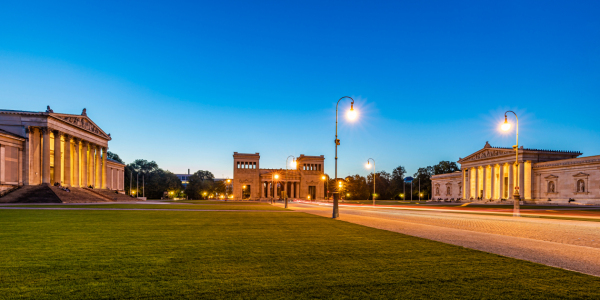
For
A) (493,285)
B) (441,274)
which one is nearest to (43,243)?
(441,274)

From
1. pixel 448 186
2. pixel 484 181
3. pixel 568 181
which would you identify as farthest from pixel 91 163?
pixel 448 186

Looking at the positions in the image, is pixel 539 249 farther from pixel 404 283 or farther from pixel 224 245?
pixel 224 245

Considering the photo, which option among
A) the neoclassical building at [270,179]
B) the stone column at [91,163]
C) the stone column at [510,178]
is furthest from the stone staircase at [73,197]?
the stone column at [510,178]

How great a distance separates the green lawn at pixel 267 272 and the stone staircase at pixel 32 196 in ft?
157

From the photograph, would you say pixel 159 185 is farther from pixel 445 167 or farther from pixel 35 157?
pixel 445 167

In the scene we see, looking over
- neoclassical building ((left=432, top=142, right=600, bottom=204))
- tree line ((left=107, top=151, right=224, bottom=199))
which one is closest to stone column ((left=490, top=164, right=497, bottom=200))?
neoclassical building ((left=432, top=142, right=600, bottom=204))

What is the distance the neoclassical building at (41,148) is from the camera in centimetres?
5712

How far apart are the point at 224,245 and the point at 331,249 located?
10.7 ft

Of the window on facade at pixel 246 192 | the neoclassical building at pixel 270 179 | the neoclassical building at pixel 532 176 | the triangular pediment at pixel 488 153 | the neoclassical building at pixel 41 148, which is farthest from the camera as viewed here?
the window on facade at pixel 246 192

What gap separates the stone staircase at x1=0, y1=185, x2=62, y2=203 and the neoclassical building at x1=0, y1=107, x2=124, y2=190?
4.54 m

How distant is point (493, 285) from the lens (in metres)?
6.10

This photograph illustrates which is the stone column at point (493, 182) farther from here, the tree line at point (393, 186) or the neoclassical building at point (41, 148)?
the neoclassical building at point (41, 148)

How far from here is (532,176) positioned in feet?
262

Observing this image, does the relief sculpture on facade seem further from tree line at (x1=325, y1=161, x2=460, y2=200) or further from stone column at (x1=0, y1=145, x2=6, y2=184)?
tree line at (x1=325, y1=161, x2=460, y2=200)
